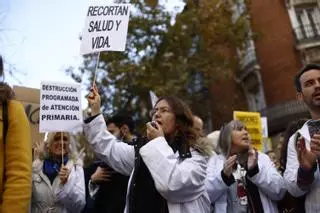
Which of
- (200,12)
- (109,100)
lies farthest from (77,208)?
(200,12)

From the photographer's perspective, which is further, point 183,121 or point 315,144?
point 183,121

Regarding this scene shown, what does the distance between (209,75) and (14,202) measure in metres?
16.3

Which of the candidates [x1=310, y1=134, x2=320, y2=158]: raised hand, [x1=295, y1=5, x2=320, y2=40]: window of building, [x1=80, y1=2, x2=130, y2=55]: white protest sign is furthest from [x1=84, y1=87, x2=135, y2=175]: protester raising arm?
[x1=295, y1=5, x2=320, y2=40]: window of building

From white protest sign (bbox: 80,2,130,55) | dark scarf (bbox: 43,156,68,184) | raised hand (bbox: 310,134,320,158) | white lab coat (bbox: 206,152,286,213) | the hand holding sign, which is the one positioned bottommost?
white lab coat (bbox: 206,152,286,213)

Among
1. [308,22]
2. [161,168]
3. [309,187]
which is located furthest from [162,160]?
[308,22]

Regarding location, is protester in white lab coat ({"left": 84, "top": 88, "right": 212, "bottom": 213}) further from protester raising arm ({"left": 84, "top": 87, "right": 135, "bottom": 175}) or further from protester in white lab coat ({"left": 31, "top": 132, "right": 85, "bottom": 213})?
protester in white lab coat ({"left": 31, "top": 132, "right": 85, "bottom": 213})

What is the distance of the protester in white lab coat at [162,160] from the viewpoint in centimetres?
246

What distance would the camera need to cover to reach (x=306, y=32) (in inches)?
717

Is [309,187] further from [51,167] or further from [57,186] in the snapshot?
[51,167]

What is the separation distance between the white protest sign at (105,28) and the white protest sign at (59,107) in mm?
551

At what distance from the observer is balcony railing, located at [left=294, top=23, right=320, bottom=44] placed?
1789 cm

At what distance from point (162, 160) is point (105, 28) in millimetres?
1692

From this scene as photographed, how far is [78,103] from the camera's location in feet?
12.6

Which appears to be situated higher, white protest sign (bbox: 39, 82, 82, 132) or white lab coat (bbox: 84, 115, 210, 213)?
white protest sign (bbox: 39, 82, 82, 132)
